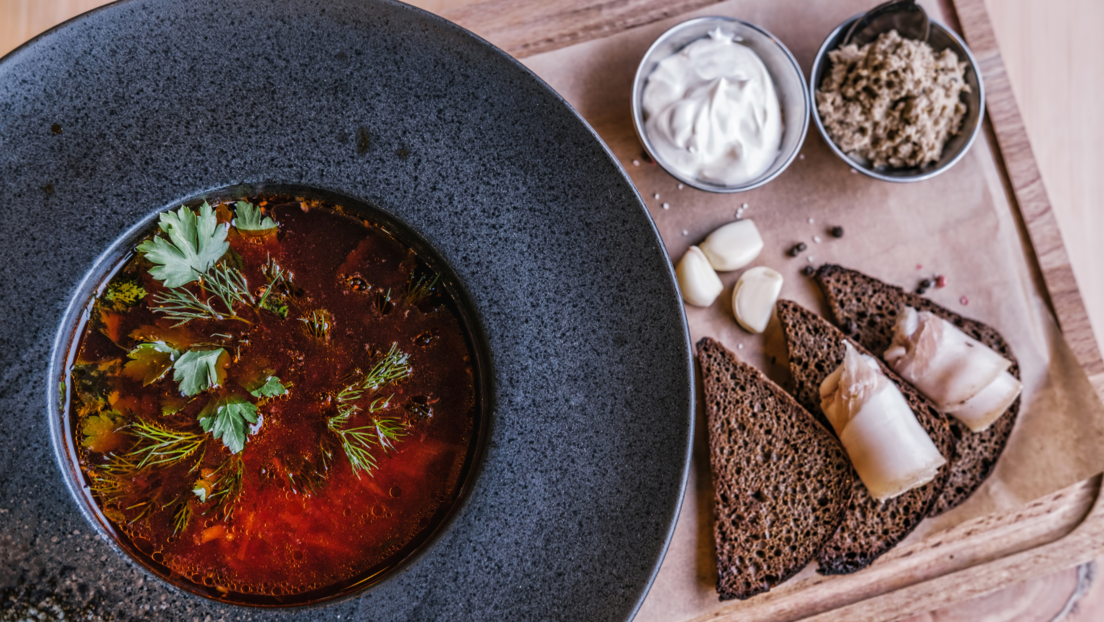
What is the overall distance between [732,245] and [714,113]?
292 millimetres

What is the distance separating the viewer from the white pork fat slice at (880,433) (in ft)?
4.99

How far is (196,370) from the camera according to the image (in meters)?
1.22

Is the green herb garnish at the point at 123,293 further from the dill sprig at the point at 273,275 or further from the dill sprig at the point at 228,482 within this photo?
the dill sprig at the point at 228,482

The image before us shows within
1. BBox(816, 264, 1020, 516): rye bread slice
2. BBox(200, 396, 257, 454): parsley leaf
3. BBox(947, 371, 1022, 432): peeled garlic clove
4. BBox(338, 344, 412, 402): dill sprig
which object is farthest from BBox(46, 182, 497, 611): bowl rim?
BBox(947, 371, 1022, 432): peeled garlic clove

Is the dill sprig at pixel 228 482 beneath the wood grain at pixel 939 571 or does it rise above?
above

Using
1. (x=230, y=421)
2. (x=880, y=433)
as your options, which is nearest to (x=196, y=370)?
(x=230, y=421)

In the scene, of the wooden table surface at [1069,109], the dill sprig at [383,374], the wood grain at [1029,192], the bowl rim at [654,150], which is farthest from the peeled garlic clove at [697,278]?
the wooden table surface at [1069,109]

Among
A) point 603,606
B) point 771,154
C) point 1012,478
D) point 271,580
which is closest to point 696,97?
point 771,154

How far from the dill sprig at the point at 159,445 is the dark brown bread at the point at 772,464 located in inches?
41.4

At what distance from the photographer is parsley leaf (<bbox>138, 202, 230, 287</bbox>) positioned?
119 cm

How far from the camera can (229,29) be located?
1218 millimetres

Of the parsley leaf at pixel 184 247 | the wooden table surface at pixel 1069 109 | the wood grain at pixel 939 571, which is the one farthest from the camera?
the wooden table surface at pixel 1069 109

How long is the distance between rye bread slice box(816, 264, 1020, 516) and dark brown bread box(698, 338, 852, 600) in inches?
9.8

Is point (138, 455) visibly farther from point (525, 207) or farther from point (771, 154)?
point (771, 154)
